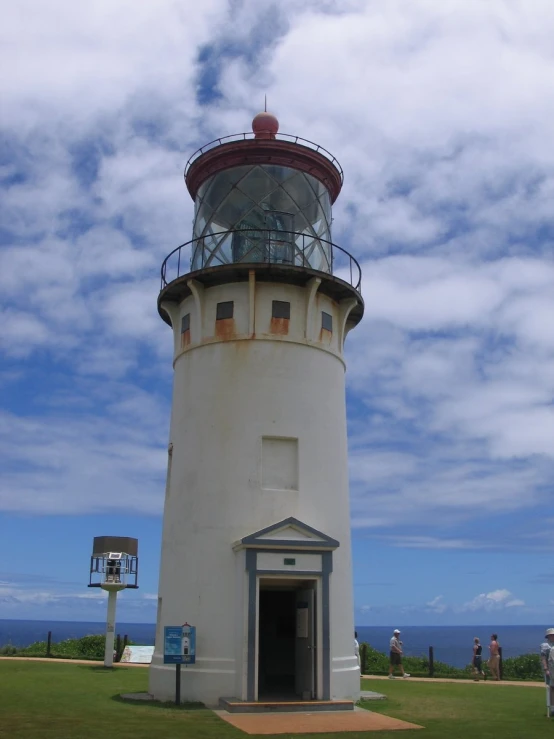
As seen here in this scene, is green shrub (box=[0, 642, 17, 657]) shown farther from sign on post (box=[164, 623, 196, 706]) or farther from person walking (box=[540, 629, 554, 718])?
person walking (box=[540, 629, 554, 718])

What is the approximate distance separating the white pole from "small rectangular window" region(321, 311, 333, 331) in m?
12.1

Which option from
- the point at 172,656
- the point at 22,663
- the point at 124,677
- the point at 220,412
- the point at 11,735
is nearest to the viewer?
the point at 11,735

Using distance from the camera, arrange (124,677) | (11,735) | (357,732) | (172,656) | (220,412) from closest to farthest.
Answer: (11,735)
(357,732)
(172,656)
(220,412)
(124,677)

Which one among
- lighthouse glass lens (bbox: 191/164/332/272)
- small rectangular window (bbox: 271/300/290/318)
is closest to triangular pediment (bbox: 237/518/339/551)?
small rectangular window (bbox: 271/300/290/318)

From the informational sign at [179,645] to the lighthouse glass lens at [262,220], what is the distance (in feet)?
26.0

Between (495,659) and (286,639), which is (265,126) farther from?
(495,659)

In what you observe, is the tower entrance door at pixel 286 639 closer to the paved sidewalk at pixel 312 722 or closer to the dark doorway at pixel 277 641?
the dark doorway at pixel 277 641

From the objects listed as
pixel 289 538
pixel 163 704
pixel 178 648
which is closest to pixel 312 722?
pixel 178 648

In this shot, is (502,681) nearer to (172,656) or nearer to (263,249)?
(172,656)

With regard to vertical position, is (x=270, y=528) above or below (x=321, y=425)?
below

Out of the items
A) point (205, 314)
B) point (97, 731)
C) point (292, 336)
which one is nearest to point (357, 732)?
point (97, 731)

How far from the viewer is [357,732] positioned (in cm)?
1141

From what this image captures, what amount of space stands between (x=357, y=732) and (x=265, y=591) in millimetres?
5449

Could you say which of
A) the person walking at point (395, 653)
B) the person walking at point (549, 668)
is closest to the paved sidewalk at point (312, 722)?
the person walking at point (549, 668)
